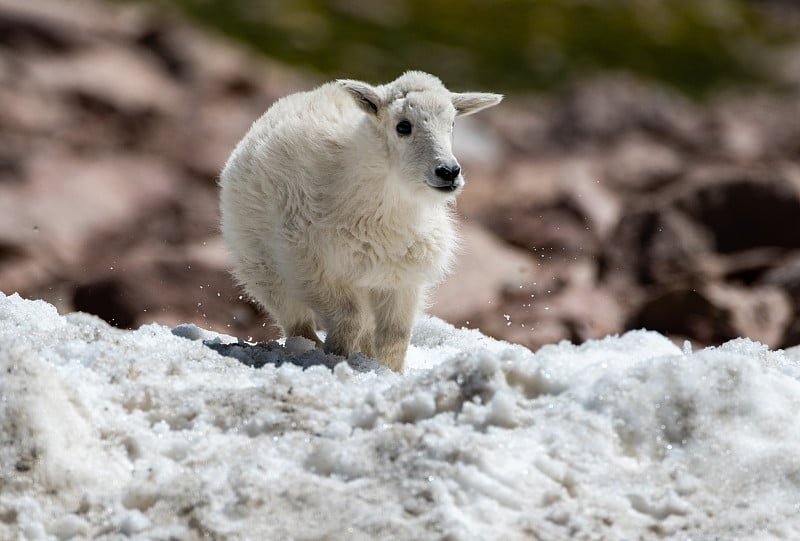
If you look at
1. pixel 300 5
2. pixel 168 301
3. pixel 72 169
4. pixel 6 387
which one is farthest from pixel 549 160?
pixel 6 387

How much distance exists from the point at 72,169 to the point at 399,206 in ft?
61.5

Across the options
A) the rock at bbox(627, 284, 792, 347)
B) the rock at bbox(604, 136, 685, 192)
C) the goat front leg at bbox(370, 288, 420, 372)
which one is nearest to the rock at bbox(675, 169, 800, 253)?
the rock at bbox(627, 284, 792, 347)

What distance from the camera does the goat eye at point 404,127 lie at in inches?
295

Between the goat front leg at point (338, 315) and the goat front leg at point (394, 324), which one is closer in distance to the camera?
the goat front leg at point (338, 315)

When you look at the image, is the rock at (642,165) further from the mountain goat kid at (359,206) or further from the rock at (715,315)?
the mountain goat kid at (359,206)

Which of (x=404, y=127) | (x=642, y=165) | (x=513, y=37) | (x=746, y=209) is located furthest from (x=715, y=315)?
(x=513, y=37)

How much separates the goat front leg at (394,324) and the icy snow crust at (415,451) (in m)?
1.99

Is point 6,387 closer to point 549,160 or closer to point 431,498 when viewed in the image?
point 431,498

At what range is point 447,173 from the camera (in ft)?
23.6

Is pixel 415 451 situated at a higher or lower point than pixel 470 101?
lower

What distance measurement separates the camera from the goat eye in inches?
295

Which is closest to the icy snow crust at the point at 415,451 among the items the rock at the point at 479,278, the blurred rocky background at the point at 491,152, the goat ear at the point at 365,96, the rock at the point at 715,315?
the goat ear at the point at 365,96

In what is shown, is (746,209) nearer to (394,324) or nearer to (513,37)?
(394,324)

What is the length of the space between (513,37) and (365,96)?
152 ft
